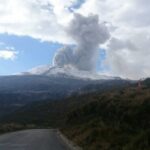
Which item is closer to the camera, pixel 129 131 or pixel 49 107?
pixel 129 131

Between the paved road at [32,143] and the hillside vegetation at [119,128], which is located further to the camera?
the paved road at [32,143]

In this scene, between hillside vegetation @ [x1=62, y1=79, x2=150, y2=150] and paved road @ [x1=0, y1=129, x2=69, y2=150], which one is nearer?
hillside vegetation @ [x1=62, y1=79, x2=150, y2=150]

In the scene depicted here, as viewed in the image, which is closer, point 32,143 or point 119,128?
point 119,128

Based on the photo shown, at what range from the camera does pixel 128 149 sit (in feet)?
52.5

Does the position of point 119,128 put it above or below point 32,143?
above

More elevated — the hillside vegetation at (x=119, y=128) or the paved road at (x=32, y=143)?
the hillside vegetation at (x=119, y=128)

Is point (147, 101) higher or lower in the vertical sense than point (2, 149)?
higher

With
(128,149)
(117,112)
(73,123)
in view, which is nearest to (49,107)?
(73,123)

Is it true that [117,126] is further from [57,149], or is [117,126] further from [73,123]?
[73,123]

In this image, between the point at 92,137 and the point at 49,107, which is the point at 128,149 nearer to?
the point at 92,137

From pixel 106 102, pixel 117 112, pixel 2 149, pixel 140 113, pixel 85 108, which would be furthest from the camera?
pixel 85 108

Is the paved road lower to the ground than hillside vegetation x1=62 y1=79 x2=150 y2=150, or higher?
lower

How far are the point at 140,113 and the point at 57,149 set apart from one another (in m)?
5.65

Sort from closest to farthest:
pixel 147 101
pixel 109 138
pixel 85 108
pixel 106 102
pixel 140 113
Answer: pixel 109 138 → pixel 140 113 → pixel 147 101 → pixel 106 102 → pixel 85 108
